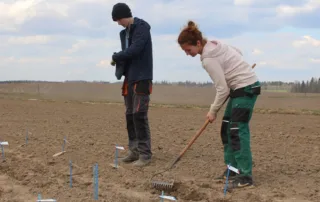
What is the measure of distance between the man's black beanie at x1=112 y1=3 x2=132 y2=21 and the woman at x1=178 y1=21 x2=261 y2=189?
124cm

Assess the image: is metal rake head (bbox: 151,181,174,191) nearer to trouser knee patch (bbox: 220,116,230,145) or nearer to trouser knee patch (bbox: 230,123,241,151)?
trouser knee patch (bbox: 230,123,241,151)

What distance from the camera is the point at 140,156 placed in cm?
590

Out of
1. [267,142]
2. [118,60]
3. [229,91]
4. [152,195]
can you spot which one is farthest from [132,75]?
[267,142]

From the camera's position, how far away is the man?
225 inches

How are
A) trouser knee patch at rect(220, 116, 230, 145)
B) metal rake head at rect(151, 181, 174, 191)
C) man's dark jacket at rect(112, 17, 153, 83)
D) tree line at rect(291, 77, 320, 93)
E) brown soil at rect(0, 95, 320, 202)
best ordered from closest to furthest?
brown soil at rect(0, 95, 320, 202)
metal rake head at rect(151, 181, 174, 191)
trouser knee patch at rect(220, 116, 230, 145)
man's dark jacket at rect(112, 17, 153, 83)
tree line at rect(291, 77, 320, 93)

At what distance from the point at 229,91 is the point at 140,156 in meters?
1.74

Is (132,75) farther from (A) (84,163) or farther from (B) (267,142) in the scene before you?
(B) (267,142)

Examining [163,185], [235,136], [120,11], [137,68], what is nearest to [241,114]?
[235,136]

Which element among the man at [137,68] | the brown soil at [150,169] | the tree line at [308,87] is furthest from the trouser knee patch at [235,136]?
the tree line at [308,87]

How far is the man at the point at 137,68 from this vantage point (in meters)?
5.71

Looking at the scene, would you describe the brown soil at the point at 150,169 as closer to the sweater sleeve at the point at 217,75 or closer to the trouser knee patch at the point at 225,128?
the trouser knee patch at the point at 225,128

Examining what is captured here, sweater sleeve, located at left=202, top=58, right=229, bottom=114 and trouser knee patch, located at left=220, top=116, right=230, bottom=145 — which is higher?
sweater sleeve, located at left=202, top=58, right=229, bottom=114

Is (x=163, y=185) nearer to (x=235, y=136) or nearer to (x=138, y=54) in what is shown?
(x=235, y=136)

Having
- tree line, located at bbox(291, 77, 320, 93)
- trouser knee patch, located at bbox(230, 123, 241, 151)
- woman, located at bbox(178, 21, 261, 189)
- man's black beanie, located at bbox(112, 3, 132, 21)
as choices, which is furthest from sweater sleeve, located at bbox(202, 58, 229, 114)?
tree line, located at bbox(291, 77, 320, 93)
